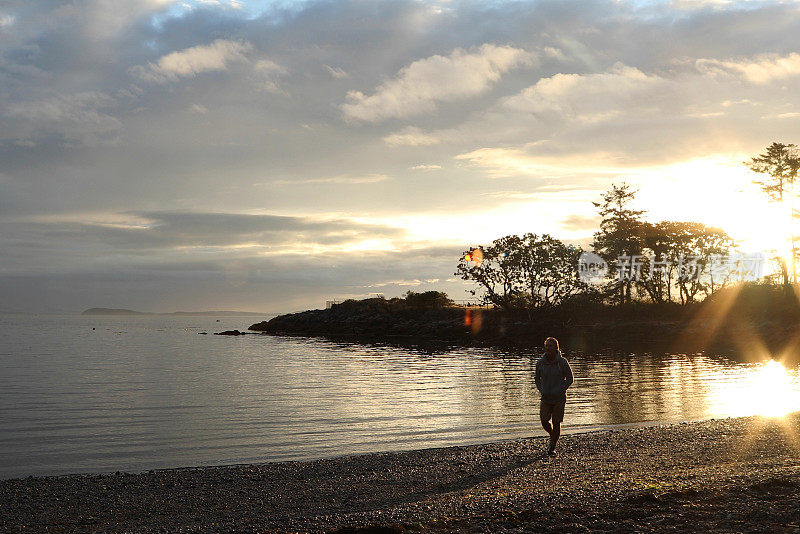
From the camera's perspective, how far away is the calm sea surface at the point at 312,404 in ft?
63.2

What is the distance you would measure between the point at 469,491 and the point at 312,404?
17.0 metres

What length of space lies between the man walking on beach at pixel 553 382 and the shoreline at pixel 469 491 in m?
0.98

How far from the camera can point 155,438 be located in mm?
20875

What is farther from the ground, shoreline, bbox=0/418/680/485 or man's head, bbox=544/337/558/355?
man's head, bbox=544/337/558/355

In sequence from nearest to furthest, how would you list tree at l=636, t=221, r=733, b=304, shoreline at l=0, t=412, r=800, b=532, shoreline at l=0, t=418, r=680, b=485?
1. shoreline at l=0, t=412, r=800, b=532
2. shoreline at l=0, t=418, r=680, b=485
3. tree at l=636, t=221, r=733, b=304

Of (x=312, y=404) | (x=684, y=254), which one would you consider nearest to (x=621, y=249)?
(x=684, y=254)

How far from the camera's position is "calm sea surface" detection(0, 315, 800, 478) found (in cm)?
1927

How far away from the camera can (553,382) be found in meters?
15.5

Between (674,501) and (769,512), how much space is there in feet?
4.40

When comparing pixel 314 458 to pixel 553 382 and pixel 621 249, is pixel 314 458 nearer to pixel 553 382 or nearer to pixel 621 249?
pixel 553 382

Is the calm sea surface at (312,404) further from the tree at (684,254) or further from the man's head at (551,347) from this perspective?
the tree at (684,254)

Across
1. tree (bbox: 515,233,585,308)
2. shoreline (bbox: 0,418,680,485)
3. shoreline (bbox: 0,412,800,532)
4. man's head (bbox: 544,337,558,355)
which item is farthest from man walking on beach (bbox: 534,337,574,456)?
tree (bbox: 515,233,585,308)

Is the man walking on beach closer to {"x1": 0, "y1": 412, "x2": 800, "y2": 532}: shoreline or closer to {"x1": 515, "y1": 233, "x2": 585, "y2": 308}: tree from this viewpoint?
{"x1": 0, "y1": 412, "x2": 800, "y2": 532}: shoreline

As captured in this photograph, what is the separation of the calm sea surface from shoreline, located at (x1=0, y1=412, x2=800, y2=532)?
290cm
